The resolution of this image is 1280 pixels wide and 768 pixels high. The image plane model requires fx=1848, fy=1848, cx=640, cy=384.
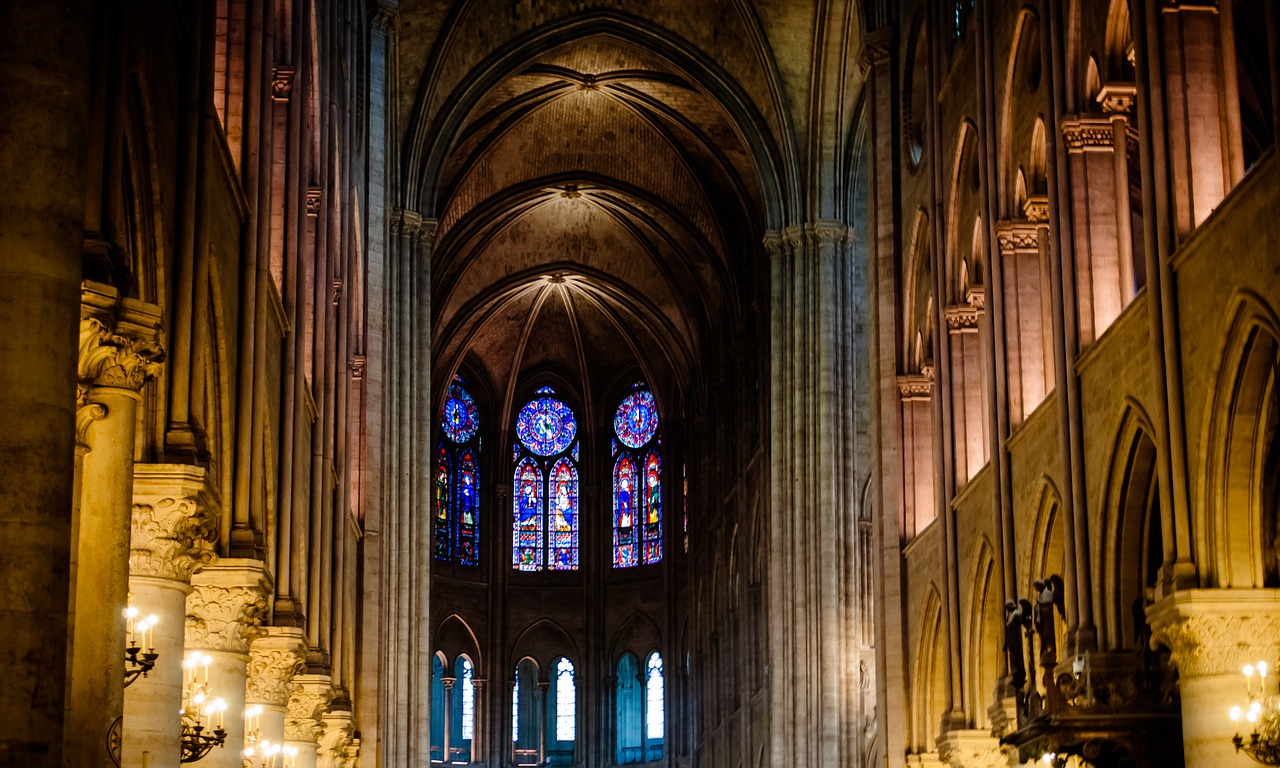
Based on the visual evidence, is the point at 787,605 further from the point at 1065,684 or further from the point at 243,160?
the point at 243,160

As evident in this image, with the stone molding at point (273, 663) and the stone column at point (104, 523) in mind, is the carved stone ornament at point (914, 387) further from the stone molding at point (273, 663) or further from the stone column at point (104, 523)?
the stone column at point (104, 523)

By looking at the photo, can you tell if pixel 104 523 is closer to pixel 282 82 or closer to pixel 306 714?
pixel 282 82

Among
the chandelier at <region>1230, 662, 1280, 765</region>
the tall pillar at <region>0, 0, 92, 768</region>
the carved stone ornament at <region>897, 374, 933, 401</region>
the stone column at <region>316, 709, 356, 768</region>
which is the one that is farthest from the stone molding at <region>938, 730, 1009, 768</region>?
the tall pillar at <region>0, 0, 92, 768</region>

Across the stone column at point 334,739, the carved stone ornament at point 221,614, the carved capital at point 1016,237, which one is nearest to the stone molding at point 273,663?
the carved stone ornament at point 221,614

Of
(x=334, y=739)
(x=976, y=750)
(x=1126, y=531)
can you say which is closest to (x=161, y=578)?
(x=1126, y=531)

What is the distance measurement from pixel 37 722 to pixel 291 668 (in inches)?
386

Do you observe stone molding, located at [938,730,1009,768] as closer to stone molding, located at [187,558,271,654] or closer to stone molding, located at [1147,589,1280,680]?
stone molding, located at [1147,589,1280,680]

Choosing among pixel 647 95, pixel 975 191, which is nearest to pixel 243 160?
pixel 975 191

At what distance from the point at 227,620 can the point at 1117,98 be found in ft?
36.9

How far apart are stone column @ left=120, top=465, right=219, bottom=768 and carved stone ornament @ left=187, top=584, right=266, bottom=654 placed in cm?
235

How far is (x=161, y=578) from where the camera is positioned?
489 inches

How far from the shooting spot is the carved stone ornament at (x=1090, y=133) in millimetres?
20609

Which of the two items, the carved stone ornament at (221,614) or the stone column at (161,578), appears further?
the carved stone ornament at (221,614)

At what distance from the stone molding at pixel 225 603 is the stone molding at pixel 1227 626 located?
25.7 feet
